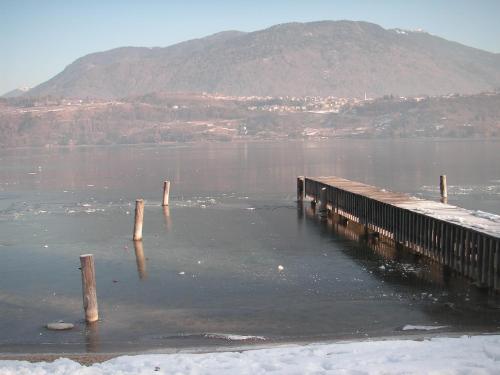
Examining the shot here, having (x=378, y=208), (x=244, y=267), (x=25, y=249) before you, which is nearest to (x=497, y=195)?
(x=378, y=208)

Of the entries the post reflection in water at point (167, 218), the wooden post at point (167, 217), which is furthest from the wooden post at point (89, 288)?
the wooden post at point (167, 217)

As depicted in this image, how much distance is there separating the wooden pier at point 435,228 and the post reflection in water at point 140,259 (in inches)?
371

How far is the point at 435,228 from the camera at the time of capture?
22.2 m

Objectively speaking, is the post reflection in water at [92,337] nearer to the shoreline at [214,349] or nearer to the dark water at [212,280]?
the dark water at [212,280]

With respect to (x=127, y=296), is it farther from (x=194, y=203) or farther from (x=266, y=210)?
(x=194, y=203)

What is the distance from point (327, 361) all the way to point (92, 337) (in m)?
6.29

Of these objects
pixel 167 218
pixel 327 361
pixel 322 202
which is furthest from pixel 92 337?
pixel 322 202

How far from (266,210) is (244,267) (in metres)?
16.3

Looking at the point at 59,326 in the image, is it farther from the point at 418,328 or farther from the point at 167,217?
the point at 167,217

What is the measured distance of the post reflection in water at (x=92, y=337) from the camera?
15.6m

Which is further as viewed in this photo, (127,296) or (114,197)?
(114,197)

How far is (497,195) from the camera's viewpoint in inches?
1759

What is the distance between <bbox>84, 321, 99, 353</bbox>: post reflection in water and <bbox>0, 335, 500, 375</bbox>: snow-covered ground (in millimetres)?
1938

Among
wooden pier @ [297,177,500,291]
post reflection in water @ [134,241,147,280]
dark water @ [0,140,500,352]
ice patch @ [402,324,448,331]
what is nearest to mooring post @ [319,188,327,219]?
dark water @ [0,140,500,352]
